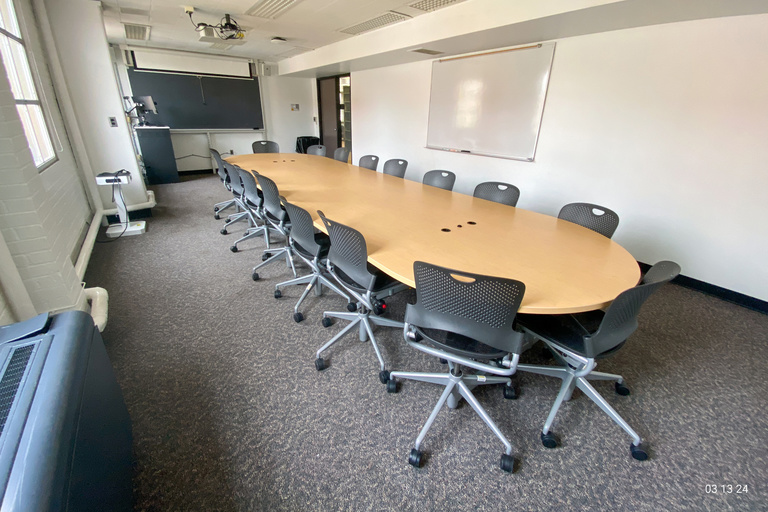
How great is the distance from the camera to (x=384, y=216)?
2506 mm

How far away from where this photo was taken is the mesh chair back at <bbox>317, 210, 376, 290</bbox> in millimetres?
1831

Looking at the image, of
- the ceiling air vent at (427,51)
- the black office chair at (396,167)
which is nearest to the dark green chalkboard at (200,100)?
the ceiling air vent at (427,51)

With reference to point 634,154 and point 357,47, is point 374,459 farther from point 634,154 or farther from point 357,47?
point 357,47

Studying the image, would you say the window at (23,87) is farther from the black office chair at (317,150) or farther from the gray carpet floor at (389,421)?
the black office chair at (317,150)

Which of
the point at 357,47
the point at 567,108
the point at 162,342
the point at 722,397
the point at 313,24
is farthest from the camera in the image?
the point at 357,47

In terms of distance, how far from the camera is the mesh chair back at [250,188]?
3.33 metres

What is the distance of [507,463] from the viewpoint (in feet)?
4.95

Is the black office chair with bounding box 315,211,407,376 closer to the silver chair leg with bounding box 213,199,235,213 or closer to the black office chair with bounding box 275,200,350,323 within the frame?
→ the black office chair with bounding box 275,200,350,323

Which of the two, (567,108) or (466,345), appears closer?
(466,345)

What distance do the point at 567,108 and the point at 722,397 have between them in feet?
9.90

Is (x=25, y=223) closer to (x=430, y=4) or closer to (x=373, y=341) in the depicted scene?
(x=373, y=341)

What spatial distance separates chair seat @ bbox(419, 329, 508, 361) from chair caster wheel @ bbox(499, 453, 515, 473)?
467 millimetres

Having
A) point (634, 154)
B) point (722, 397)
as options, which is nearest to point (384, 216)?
point (722, 397)

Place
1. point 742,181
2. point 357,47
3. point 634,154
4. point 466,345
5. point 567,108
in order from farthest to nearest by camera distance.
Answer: point 357,47
point 567,108
point 634,154
point 742,181
point 466,345
